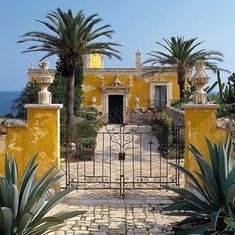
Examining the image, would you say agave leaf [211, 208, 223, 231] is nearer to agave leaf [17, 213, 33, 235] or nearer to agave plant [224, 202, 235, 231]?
agave plant [224, 202, 235, 231]

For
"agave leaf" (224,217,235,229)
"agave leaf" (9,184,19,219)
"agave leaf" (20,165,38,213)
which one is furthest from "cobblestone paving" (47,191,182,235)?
"agave leaf" (224,217,235,229)

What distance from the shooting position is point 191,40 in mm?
Answer: 25500

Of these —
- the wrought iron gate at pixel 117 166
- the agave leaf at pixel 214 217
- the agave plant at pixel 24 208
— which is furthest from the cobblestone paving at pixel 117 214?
the agave leaf at pixel 214 217

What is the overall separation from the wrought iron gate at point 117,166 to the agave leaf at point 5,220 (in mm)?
2394

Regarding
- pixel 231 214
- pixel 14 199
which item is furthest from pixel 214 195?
pixel 14 199

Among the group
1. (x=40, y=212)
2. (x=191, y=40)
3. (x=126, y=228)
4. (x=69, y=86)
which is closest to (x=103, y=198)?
(x=126, y=228)

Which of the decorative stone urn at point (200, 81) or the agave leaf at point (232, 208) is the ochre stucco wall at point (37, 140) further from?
the agave leaf at point (232, 208)

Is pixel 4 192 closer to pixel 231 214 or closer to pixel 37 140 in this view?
pixel 231 214

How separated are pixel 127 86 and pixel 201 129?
25.7m

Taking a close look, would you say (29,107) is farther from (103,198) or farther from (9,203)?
(9,203)

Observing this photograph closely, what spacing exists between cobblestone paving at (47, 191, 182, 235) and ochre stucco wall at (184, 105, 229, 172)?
1140 millimetres

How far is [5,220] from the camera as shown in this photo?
435cm

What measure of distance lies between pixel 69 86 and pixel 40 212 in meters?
13.5

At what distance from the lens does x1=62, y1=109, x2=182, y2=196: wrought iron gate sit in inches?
346
